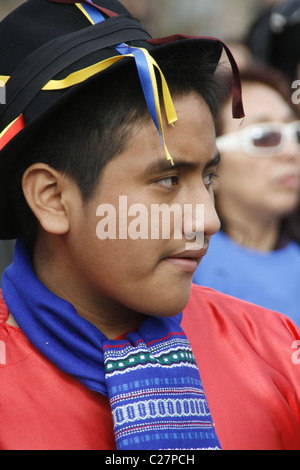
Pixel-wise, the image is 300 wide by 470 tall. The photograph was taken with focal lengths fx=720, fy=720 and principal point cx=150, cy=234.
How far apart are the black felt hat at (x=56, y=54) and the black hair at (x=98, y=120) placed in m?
0.03

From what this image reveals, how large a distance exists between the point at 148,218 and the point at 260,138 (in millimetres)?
1974

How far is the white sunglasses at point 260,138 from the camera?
11.6 feet

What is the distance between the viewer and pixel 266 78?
3641 mm

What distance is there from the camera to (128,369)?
1711mm

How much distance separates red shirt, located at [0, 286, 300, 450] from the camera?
1631mm

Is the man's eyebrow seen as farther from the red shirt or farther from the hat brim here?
the red shirt

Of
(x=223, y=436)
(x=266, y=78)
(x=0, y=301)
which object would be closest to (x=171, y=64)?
(x=0, y=301)

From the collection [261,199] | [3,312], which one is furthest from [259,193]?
[3,312]

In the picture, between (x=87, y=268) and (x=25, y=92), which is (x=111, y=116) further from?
(x=87, y=268)

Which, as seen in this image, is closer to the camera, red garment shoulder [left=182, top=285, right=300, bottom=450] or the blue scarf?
the blue scarf

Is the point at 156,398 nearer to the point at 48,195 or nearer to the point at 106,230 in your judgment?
the point at 106,230

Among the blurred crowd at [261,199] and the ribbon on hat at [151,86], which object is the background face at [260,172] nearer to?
the blurred crowd at [261,199]

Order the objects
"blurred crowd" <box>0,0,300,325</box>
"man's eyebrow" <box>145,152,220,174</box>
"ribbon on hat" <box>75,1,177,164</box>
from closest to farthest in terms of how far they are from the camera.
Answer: "ribbon on hat" <box>75,1,177,164</box> → "man's eyebrow" <box>145,152,220,174</box> → "blurred crowd" <box>0,0,300,325</box>

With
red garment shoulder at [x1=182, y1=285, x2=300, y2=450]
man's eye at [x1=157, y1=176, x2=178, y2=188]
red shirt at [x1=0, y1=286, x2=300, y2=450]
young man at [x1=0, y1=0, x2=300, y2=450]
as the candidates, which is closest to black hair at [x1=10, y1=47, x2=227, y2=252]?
young man at [x1=0, y1=0, x2=300, y2=450]
